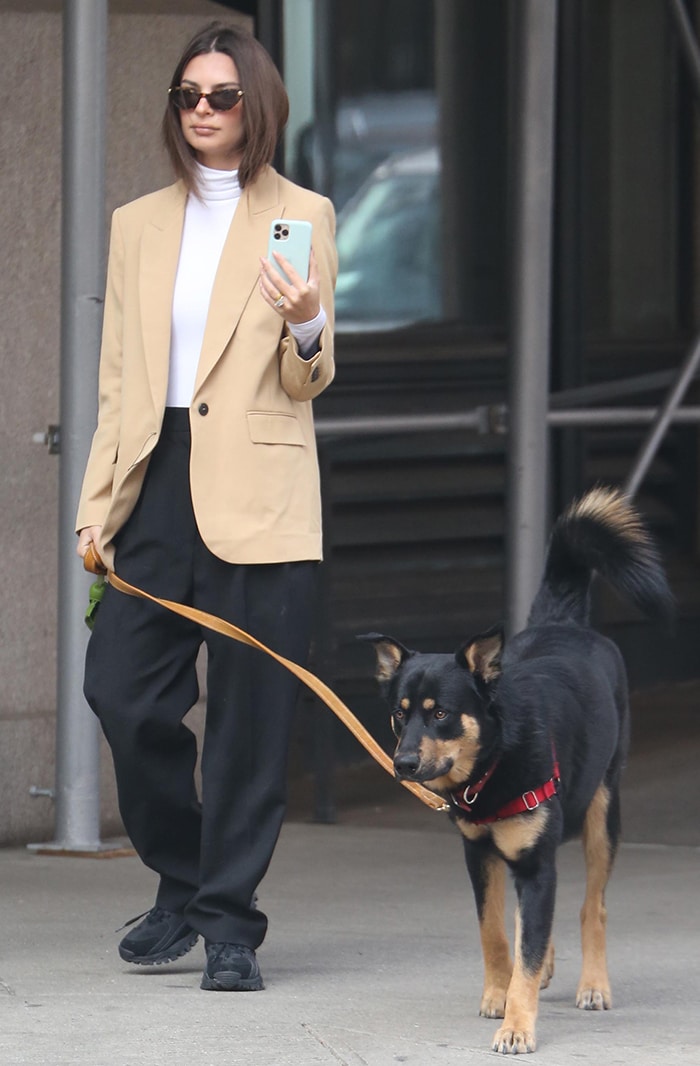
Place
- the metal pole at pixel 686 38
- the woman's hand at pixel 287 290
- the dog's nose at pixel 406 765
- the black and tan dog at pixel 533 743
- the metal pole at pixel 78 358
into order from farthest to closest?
the metal pole at pixel 686 38, the metal pole at pixel 78 358, the woman's hand at pixel 287 290, the black and tan dog at pixel 533 743, the dog's nose at pixel 406 765

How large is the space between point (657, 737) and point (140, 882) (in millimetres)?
3522

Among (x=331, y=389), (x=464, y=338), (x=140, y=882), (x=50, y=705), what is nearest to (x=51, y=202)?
(x=50, y=705)

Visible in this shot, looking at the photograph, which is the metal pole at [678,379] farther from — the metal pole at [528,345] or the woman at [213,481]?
the woman at [213,481]

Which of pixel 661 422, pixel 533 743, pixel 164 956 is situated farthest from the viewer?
pixel 661 422

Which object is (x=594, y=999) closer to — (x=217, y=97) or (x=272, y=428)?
(x=272, y=428)

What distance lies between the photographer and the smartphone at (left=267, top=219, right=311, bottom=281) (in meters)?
4.20

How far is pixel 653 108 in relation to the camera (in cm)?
1017

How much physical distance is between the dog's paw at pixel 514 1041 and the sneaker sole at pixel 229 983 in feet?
2.24

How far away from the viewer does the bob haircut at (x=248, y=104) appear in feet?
14.5

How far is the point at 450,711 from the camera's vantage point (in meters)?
4.03

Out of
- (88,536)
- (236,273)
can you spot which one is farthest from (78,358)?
(236,273)

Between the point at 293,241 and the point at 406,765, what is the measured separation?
1.14 m

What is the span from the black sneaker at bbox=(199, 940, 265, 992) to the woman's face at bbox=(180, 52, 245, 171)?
5.88ft

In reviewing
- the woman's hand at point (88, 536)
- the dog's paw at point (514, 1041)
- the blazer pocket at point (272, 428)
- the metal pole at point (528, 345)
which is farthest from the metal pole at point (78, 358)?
the dog's paw at point (514, 1041)
